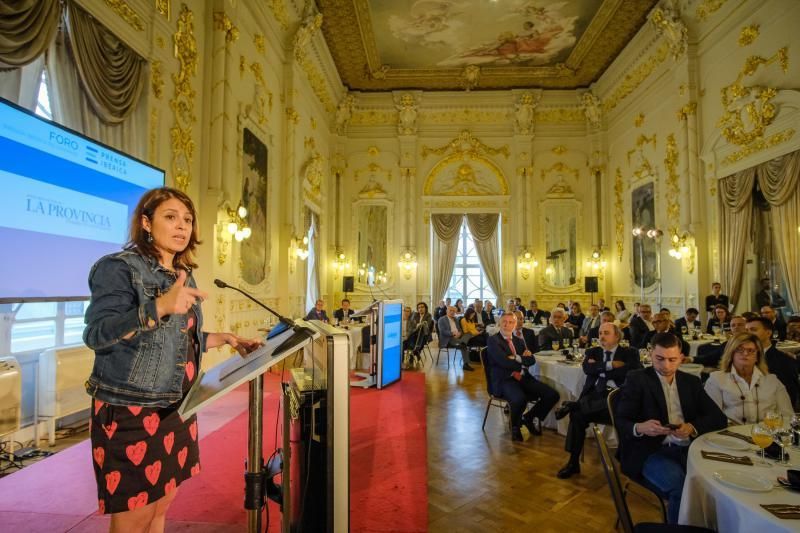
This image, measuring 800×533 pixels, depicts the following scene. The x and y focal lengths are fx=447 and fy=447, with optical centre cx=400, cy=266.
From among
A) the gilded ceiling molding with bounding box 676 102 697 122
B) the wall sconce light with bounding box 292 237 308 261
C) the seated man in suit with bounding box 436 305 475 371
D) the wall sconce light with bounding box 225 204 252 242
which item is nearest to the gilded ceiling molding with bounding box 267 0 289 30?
the wall sconce light with bounding box 225 204 252 242

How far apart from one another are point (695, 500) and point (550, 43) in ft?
38.7

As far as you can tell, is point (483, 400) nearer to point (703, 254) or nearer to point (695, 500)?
point (695, 500)

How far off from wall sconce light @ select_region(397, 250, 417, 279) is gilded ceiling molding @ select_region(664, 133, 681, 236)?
258 inches

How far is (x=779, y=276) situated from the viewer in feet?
23.8

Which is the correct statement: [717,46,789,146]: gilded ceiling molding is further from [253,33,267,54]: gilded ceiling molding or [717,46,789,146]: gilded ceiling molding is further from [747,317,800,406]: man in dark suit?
[253,33,267,54]: gilded ceiling molding

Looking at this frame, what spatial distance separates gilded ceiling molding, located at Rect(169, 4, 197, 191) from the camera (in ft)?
17.7

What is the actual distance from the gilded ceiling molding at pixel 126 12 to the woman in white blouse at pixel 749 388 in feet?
19.7

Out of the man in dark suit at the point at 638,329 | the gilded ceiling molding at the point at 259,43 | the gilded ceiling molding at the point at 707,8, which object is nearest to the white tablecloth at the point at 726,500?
the man in dark suit at the point at 638,329

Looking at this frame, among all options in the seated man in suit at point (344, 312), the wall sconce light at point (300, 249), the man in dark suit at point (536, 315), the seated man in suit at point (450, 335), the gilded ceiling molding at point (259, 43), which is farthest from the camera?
the man in dark suit at point (536, 315)

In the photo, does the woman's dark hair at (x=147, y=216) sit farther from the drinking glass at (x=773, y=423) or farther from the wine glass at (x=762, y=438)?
the drinking glass at (x=773, y=423)

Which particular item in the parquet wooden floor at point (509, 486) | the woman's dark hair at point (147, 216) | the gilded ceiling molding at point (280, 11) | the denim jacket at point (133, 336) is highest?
the gilded ceiling molding at point (280, 11)

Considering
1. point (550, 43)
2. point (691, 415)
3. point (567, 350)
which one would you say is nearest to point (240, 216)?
point (567, 350)

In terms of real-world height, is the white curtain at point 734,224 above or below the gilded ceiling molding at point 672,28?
below

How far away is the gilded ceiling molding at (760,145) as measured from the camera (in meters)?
7.00
